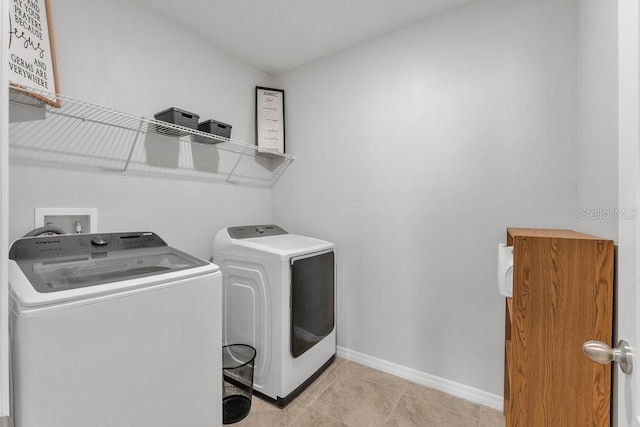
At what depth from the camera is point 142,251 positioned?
60.7 inches

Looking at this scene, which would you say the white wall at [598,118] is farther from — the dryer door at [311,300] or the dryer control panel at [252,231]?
the dryer control panel at [252,231]

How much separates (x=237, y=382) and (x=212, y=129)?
1.71 meters

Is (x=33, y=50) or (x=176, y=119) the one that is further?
(x=176, y=119)

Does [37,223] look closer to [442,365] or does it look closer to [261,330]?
[261,330]

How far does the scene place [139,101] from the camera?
1.81 m

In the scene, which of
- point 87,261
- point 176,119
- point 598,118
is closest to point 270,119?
point 176,119

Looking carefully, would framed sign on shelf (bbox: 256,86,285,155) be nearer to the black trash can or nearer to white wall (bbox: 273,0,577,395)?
white wall (bbox: 273,0,577,395)

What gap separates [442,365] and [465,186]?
1212 mm

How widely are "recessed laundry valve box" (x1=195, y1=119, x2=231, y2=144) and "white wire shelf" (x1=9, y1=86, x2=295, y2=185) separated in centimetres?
2

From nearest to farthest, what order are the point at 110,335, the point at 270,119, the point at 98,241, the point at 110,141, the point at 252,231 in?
the point at 110,335 → the point at 98,241 → the point at 110,141 → the point at 252,231 → the point at 270,119

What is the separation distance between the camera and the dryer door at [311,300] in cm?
187

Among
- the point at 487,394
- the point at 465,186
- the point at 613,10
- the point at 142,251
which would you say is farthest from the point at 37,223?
the point at 487,394

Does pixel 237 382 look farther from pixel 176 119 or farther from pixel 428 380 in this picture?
pixel 176 119

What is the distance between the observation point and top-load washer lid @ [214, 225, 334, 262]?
184cm
